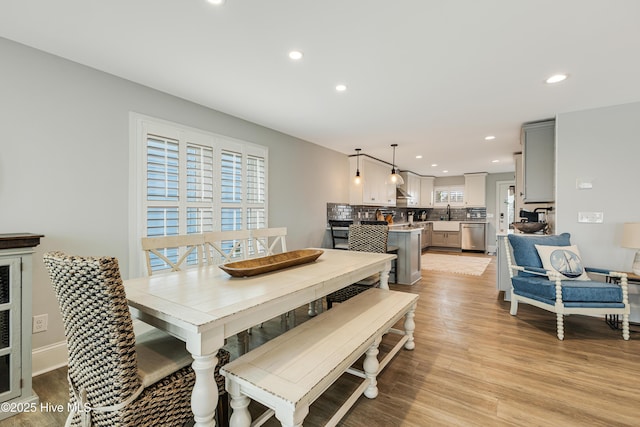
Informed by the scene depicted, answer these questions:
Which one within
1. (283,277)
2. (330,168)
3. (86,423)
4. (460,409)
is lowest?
(460,409)

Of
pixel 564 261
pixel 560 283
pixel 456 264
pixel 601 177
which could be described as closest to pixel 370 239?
pixel 560 283

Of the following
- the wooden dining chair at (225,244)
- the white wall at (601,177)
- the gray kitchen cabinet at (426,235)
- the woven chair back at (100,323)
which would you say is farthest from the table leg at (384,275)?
the gray kitchen cabinet at (426,235)

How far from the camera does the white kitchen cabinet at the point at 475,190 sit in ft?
27.6

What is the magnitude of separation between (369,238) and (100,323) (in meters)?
2.73

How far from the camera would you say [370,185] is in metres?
6.11

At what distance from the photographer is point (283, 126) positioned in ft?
13.4

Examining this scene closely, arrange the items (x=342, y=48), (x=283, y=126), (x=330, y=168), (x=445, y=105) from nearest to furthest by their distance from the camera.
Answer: (x=342, y=48) → (x=445, y=105) → (x=283, y=126) → (x=330, y=168)

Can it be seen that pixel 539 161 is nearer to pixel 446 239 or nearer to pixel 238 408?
pixel 238 408

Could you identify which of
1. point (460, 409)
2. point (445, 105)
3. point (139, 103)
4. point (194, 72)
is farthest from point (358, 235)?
point (139, 103)

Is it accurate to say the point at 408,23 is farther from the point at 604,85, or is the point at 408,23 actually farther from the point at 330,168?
the point at 330,168

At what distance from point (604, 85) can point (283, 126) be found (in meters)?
3.48

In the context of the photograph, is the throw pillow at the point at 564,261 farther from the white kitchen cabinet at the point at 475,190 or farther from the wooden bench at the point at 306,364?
the white kitchen cabinet at the point at 475,190

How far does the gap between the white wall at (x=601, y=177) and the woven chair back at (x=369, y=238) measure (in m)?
2.15

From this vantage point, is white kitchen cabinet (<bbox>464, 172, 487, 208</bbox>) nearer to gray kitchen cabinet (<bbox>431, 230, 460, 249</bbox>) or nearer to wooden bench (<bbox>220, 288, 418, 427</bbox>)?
gray kitchen cabinet (<bbox>431, 230, 460, 249</bbox>)
